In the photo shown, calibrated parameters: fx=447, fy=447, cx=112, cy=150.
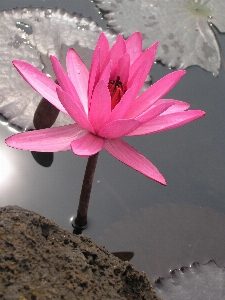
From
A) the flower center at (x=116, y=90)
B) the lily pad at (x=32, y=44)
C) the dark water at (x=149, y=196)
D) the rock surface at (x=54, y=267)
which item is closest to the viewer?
the rock surface at (x=54, y=267)

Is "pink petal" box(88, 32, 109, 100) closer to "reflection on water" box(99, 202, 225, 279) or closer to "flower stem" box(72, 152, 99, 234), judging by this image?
"flower stem" box(72, 152, 99, 234)

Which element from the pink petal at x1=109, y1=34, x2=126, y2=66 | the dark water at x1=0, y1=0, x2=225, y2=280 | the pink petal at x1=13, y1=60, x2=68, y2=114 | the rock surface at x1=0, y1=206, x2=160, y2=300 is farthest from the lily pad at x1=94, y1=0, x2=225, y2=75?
the rock surface at x1=0, y1=206, x2=160, y2=300

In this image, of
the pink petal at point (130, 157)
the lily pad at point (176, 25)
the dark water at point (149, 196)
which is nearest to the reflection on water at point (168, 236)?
the dark water at point (149, 196)

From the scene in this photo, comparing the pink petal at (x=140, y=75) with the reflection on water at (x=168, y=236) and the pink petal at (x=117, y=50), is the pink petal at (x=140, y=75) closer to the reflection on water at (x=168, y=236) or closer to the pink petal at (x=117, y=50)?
the pink petal at (x=117, y=50)

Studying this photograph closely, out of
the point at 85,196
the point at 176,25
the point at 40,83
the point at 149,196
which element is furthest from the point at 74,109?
the point at 176,25

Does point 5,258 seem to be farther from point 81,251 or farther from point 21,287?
point 81,251
